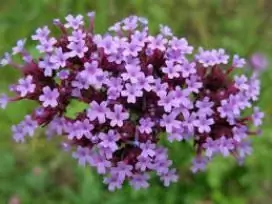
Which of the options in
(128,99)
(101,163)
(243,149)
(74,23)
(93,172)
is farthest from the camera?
(93,172)

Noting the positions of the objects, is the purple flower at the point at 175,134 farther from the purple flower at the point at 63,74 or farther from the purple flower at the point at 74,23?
the purple flower at the point at 74,23

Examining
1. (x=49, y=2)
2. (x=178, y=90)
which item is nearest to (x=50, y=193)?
(x=49, y=2)

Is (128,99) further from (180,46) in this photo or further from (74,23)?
(74,23)

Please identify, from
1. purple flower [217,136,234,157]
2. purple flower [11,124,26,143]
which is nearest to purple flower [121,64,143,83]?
purple flower [217,136,234,157]

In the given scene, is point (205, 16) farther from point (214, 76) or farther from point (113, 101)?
point (113, 101)

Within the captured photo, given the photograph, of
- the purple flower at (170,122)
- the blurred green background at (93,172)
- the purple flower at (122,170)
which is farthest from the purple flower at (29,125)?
the blurred green background at (93,172)

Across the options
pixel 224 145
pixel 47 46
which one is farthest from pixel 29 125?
pixel 224 145
